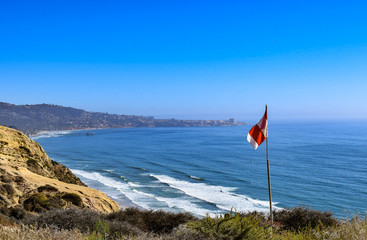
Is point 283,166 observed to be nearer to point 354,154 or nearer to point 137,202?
A: point 354,154

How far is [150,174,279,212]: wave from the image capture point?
2877 cm

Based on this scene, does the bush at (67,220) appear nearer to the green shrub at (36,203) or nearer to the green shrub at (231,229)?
the green shrub at (231,229)

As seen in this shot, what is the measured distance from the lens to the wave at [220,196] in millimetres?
28775

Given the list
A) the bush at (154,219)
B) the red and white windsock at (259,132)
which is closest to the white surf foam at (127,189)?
the bush at (154,219)

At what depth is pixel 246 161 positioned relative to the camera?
187 feet

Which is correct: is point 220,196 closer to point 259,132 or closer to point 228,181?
point 228,181

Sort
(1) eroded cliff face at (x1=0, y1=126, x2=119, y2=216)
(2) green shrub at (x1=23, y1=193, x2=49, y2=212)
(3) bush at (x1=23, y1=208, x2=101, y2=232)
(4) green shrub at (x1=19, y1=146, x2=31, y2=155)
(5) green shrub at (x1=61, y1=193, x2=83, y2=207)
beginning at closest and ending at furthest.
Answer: (3) bush at (x1=23, y1=208, x2=101, y2=232) < (2) green shrub at (x1=23, y1=193, x2=49, y2=212) < (1) eroded cliff face at (x1=0, y1=126, x2=119, y2=216) < (5) green shrub at (x1=61, y1=193, x2=83, y2=207) < (4) green shrub at (x1=19, y1=146, x2=31, y2=155)

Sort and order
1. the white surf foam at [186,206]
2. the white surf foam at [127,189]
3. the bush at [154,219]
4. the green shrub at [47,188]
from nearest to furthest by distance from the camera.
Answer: the bush at [154,219] → the green shrub at [47,188] → the white surf foam at [186,206] → the white surf foam at [127,189]

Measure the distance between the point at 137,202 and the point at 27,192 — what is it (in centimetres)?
1548

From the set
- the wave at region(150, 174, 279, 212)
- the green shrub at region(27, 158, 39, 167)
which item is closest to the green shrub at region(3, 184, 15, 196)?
the green shrub at region(27, 158, 39, 167)

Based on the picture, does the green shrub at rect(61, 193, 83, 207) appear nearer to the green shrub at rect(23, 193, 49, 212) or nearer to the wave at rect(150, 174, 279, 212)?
the green shrub at rect(23, 193, 49, 212)

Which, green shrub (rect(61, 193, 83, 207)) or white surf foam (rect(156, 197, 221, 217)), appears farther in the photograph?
white surf foam (rect(156, 197, 221, 217))

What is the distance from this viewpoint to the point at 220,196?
32031 millimetres

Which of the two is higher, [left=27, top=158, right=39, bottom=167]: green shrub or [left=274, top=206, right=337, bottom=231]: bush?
[left=27, top=158, right=39, bottom=167]: green shrub
